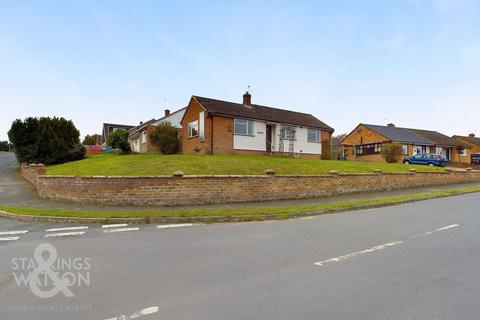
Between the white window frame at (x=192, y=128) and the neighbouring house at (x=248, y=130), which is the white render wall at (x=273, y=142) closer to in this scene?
the neighbouring house at (x=248, y=130)

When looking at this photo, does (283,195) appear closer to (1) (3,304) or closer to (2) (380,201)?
(2) (380,201)

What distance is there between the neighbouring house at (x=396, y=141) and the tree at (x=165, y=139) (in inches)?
1071

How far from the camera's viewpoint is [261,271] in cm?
505

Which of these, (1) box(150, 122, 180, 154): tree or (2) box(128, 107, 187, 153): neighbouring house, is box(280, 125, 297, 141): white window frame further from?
(2) box(128, 107, 187, 153): neighbouring house

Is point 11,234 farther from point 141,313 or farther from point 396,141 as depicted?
point 396,141

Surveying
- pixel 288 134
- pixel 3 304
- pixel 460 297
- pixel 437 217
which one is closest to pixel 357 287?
pixel 460 297

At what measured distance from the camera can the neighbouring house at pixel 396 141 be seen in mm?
44969

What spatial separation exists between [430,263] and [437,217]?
5254 millimetres

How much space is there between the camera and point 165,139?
2703cm

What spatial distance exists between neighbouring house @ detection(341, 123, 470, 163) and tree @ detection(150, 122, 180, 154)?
27.2m

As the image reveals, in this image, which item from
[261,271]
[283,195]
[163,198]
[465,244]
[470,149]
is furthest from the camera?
[470,149]

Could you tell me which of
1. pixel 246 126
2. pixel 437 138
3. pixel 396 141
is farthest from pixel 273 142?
pixel 437 138

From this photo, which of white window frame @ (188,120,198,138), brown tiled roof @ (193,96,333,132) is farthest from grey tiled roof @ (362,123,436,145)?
white window frame @ (188,120,198,138)

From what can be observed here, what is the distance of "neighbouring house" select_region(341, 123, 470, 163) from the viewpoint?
4497cm
